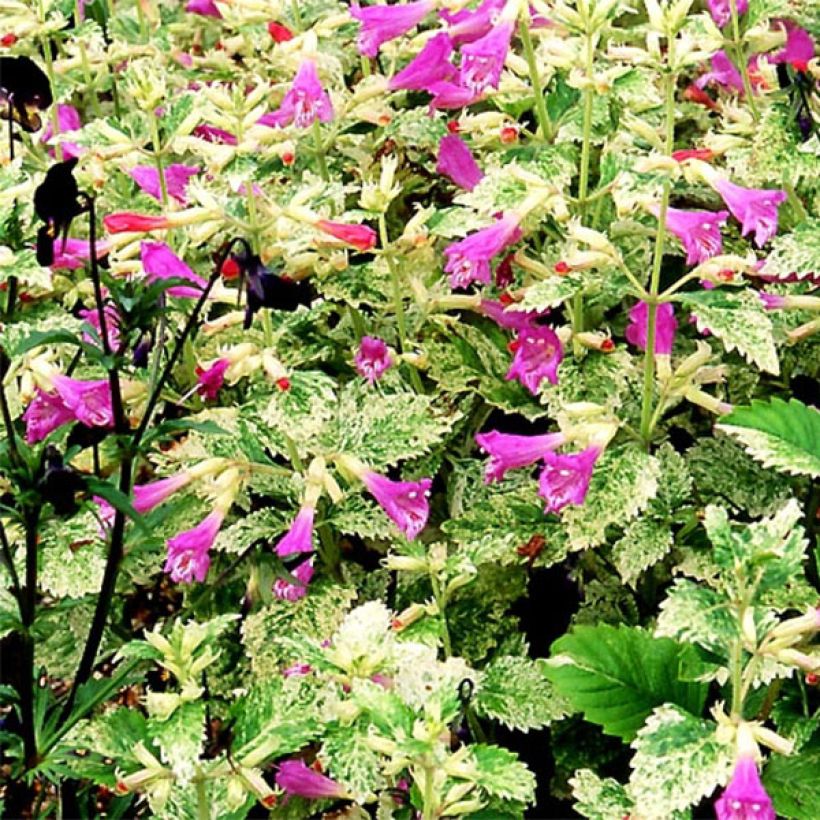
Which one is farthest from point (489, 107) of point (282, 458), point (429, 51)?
point (282, 458)

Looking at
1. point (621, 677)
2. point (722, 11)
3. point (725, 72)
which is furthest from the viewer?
point (725, 72)

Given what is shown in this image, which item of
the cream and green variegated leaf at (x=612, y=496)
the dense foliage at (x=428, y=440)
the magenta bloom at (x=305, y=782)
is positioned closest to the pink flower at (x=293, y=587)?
the dense foliage at (x=428, y=440)

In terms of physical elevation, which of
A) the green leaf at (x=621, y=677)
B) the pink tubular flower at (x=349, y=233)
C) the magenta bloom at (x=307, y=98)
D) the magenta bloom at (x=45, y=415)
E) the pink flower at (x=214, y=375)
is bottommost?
the green leaf at (x=621, y=677)

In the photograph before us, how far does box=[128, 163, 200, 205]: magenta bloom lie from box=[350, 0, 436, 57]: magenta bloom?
37cm

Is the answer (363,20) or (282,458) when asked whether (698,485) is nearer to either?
(282,458)

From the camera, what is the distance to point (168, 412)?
88.3 inches

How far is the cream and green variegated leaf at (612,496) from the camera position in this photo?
68.4 inches

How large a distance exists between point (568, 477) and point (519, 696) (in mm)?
295

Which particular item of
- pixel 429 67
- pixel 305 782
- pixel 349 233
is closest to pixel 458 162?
pixel 429 67

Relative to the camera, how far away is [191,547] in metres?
1.79

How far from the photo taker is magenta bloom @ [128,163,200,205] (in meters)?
2.17

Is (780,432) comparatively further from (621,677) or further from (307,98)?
(307,98)

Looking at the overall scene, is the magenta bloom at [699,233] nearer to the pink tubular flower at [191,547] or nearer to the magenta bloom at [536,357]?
the magenta bloom at [536,357]

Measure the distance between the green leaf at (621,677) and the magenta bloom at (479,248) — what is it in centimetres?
53
